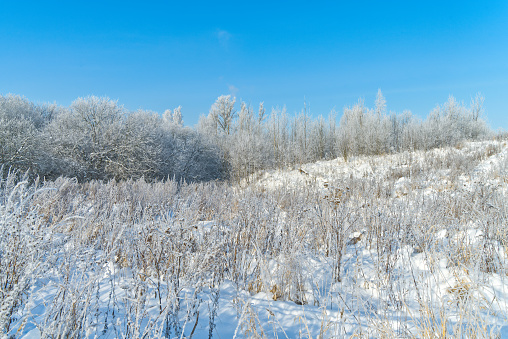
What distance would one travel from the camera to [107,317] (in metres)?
1.75

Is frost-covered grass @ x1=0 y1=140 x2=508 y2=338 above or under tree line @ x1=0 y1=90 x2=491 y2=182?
under

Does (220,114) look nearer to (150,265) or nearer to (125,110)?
(125,110)

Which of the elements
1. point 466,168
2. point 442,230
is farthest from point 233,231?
point 466,168

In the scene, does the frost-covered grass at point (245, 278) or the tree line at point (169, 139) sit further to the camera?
the tree line at point (169, 139)

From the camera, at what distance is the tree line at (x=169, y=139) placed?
50.6ft

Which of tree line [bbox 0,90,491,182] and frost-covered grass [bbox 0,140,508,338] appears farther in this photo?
tree line [bbox 0,90,491,182]

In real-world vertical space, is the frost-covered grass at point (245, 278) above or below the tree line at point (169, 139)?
below

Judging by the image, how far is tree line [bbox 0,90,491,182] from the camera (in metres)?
15.4

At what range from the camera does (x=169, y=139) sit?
73.4ft

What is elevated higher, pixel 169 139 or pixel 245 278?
pixel 169 139

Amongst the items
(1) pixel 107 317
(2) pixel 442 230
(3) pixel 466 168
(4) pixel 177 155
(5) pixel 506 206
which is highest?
(4) pixel 177 155

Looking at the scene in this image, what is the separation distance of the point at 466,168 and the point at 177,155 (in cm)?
1819

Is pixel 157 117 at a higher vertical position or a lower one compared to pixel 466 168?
higher

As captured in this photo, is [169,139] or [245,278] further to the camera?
[169,139]
